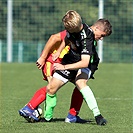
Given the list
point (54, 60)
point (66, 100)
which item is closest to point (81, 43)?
point (54, 60)

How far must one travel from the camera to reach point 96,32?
22.2ft

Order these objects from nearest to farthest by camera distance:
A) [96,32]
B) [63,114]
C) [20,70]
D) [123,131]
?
1. [123,131]
2. [96,32]
3. [63,114]
4. [20,70]

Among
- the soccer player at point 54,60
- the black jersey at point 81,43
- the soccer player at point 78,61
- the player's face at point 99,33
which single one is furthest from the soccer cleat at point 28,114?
the player's face at point 99,33

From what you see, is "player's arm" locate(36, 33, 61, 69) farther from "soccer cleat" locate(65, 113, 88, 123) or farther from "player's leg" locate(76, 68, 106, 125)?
"soccer cleat" locate(65, 113, 88, 123)

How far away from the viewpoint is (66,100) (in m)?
9.93

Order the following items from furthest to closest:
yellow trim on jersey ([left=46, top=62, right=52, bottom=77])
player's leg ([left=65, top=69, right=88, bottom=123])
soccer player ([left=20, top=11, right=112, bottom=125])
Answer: yellow trim on jersey ([left=46, top=62, right=52, bottom=77]), player's leg ([left=65, top=69, right=88, bottom=123]), soccer player ([left=20, top=11, right=112, bottom=125])

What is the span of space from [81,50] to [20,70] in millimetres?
11274

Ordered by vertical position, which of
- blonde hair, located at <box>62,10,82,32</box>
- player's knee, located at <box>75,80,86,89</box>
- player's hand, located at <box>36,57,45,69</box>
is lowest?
player's knee, located at <box>75,80,86,89</box>

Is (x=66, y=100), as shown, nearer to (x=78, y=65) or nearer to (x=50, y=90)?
(x=50, y=90)

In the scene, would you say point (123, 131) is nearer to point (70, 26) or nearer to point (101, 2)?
point (70, 26)

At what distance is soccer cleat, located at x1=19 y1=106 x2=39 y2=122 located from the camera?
6840 millimetres

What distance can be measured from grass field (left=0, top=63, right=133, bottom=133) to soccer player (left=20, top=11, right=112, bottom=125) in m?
0.25

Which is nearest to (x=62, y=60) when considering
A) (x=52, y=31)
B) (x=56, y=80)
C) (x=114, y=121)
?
(x=56, y=80)

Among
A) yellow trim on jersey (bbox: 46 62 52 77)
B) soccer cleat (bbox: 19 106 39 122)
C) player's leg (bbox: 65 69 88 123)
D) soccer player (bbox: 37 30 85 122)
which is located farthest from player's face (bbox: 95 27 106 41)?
soccer cleat (bbox: 19 106 39 122)
